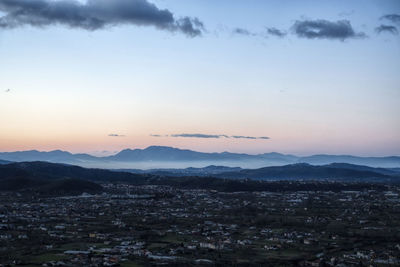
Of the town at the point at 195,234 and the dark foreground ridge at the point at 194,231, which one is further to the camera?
the dark foreground ridge at the point at 194,231

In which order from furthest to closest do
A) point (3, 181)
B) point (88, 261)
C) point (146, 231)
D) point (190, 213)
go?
point (3, 181), point (190, 213), point (146, 231), point (88, 261)

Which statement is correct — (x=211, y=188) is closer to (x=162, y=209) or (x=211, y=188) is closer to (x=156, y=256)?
(x=162, y=209)

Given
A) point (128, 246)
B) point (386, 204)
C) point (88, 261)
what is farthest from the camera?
point (386, 204)

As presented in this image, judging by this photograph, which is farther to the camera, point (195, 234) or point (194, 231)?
point (194, 231)

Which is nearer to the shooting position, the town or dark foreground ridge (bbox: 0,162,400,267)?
the town

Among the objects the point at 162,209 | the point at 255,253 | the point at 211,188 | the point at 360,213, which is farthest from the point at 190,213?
the point at 211,188

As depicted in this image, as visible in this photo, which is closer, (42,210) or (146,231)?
(146,231)
